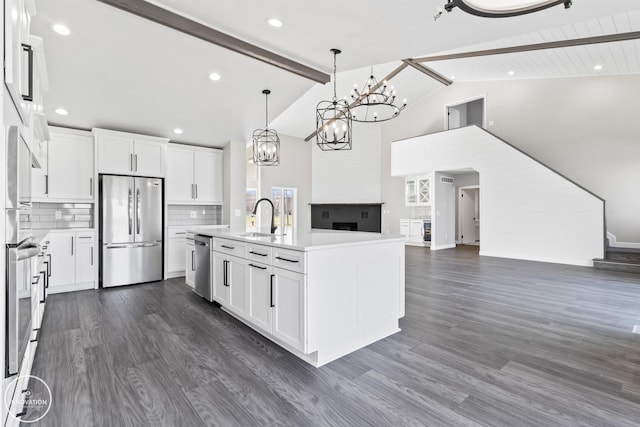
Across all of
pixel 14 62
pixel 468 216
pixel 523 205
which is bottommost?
pixel 468 216

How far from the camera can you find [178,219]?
5.82 meters

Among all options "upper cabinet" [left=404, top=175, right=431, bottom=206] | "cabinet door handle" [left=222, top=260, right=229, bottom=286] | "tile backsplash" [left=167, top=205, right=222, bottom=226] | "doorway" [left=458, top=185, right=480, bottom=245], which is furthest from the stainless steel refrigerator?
"doorway" [left=458, top=185, right=480, bottom=245]

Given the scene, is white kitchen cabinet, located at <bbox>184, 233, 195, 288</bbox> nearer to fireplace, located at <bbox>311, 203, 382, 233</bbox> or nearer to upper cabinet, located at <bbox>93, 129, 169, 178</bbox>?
upper cabinet, located at <bbox>93, 129, 169, 178</bbox>

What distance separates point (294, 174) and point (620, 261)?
879 cm

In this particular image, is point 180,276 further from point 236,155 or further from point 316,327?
point 316,327

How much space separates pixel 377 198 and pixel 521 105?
5.15 metres

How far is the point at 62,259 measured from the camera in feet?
14.4

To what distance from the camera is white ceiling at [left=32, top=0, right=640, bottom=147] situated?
9.30 feet

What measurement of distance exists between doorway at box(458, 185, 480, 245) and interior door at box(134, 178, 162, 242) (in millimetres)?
9311

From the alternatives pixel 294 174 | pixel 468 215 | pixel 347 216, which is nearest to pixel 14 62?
pixel 294 174

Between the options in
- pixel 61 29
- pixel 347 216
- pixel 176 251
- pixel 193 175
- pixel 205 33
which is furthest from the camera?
pixel 347 216

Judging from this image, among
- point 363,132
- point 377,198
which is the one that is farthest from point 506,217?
point 363,132

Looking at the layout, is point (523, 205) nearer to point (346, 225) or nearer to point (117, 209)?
point (346, 225)

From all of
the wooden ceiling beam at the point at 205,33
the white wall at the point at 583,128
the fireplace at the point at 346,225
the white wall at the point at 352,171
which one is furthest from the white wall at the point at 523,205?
the wooden ceiling beam at the point at 205,33
